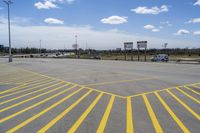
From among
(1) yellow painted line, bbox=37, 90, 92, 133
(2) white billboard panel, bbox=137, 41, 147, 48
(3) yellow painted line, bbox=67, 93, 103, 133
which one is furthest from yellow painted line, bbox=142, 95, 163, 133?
(2) white billboard panel, bbox=137, 41, 147, 48

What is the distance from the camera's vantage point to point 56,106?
318 inches

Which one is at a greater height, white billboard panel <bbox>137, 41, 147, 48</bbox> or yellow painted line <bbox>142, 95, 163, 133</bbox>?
white billboard panel <bbox>137, 41, 147, 48</bbox>

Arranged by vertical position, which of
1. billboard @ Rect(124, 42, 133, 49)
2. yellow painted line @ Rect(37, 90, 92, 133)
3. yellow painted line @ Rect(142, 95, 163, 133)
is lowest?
yellow painted line @ Rect(37, 90, 92, 133)

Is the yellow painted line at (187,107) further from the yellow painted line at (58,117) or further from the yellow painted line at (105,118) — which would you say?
the yellow painted line at (58,117)

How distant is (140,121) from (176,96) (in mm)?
4108

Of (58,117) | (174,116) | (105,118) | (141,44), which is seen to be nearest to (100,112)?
(105,118)

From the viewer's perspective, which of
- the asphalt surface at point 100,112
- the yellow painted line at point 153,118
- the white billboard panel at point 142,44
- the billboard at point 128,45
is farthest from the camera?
the billboard at point 128,45

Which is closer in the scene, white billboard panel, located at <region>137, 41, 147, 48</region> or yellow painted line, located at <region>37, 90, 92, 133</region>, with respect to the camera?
yellow painted line, located at <region>37, 90, 92, 133</region>

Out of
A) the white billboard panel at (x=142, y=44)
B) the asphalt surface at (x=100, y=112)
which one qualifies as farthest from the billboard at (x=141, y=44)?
the asphalt surface at (x=100, y=112)

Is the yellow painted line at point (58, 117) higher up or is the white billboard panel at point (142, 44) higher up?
the white billboard panel at point (142, 44)

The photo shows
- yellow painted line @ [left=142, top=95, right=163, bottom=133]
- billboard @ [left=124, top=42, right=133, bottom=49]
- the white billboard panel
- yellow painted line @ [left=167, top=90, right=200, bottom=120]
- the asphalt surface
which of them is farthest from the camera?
billboard @ [left=124, top=42, right=133, bottom=49]

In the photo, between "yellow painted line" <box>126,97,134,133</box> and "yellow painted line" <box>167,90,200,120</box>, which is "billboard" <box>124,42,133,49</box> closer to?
"yellow painted line" <box>167,90,200,120</box>

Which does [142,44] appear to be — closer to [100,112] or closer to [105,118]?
[100,112]

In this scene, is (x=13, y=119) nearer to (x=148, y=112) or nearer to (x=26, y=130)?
(x=26, y=130)
